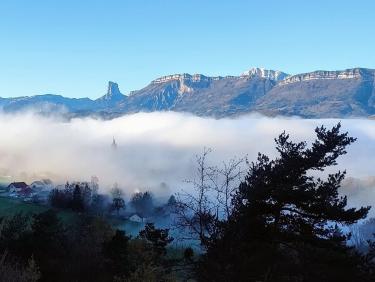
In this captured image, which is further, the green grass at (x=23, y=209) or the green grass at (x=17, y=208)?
the green grass at (x=17, y=208)

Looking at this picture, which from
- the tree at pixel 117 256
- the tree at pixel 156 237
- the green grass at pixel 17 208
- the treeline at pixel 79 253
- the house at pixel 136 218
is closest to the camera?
the treeline at pixel 79 253

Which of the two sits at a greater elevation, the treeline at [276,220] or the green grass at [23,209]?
the treeline at [276,220]

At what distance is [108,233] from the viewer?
304 ft

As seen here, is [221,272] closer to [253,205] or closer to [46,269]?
[253,205]

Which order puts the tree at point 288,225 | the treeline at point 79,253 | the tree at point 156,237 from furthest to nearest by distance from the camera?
the tree at point 156,237, the treeline at point 79,253, the tree at point 288,225

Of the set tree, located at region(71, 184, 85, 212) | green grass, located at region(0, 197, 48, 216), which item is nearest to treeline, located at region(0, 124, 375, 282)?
green grass, located at region(0, 197, 48, 216)

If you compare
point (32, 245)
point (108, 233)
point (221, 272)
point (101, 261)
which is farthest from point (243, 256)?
point (108, 233)

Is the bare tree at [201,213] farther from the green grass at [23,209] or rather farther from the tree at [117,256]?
the green grass at [23,209]

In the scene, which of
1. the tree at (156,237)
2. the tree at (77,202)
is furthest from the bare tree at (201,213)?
the tree at (77,202)

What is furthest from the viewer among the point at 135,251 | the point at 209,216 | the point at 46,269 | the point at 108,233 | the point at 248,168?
the point at 108,233

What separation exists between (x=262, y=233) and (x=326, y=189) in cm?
442

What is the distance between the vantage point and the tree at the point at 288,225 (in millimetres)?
24266

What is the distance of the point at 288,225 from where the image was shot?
88.9 feet

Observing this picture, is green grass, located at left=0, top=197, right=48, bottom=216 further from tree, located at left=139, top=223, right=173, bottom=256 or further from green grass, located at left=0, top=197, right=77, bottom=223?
tree, located at left=139, top=223, right=173, bottom=256
